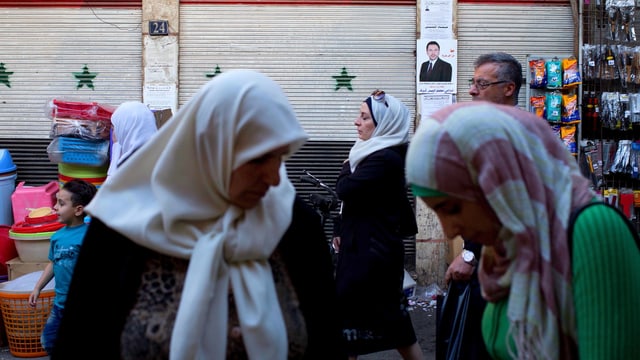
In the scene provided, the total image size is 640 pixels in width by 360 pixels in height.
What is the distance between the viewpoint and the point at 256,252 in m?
2.37

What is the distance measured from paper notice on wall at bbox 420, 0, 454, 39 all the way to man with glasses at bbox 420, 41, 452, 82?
0.40ft

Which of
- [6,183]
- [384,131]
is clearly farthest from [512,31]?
[6,183]

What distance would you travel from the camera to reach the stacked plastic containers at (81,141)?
22.5 feet

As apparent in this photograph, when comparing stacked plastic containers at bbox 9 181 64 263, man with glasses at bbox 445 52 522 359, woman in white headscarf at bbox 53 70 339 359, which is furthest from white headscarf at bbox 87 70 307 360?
stacked plastic containers at bbox 9 181 64 263

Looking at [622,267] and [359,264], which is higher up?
[622,267]

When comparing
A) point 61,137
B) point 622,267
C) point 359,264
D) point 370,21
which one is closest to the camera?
point 622,267

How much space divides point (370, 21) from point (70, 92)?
3.44m

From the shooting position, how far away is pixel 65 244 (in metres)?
5.19

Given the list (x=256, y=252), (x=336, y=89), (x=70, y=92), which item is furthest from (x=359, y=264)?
(x=70, y=92)

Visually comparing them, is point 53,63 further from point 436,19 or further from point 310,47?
point 436,19

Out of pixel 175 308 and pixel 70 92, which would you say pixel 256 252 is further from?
pixel 70 92

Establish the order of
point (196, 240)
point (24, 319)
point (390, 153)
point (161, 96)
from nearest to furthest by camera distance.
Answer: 1. point (196, 240)
2. point (390, 153)
3. point (24, 319)
4. point (161, 96)

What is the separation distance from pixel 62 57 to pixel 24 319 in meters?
3.45

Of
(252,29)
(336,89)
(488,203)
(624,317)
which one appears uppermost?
(252,29)
